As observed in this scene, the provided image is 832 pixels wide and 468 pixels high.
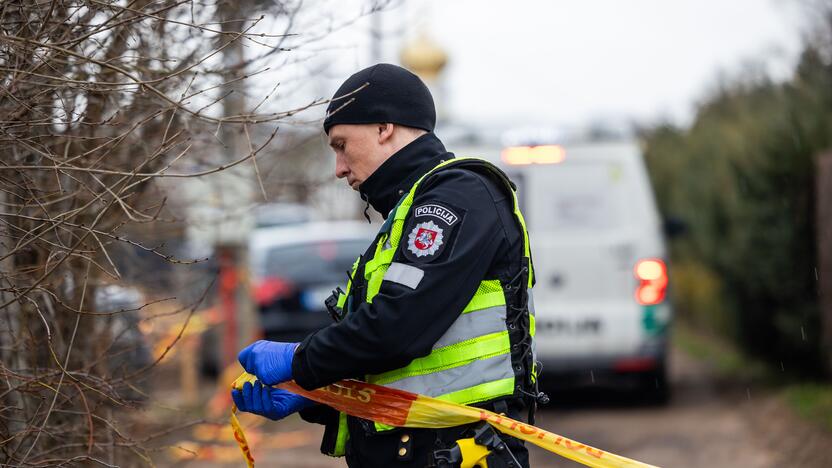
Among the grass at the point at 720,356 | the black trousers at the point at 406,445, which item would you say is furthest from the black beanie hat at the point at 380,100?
the grass at the point at 720,356

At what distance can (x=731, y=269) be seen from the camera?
36.6 ft

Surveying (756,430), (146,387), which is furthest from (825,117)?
(146,387)

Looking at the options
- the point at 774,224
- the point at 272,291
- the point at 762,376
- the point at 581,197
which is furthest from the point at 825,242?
the point at 272,291

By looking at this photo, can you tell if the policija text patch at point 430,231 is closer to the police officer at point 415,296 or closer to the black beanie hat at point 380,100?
the police officer at point 415,296

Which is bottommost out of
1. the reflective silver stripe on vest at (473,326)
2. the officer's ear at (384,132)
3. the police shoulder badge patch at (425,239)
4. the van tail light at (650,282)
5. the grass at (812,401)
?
the grass at (812,401)

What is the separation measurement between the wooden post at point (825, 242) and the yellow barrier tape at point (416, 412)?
5738 millimetres

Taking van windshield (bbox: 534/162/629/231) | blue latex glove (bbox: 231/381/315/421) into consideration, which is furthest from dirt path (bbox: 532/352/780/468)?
blue latex glove (bbox: 231/381/315/421)

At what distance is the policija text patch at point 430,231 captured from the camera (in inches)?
115

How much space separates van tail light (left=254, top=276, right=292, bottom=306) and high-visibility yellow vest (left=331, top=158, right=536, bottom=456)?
7651 millimetres

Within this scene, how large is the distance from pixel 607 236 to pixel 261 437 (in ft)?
10.6

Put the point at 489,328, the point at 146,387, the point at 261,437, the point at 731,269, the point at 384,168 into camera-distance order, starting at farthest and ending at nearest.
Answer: the point at 731,269 → the point at 261,437 → the point at 146,387 → the point at 384,168 → the point at 489,328

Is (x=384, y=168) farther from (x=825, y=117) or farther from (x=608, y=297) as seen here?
(x=825, y=117)

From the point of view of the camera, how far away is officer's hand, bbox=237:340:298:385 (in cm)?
306

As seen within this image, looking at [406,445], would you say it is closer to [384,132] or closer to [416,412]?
[416,412]
